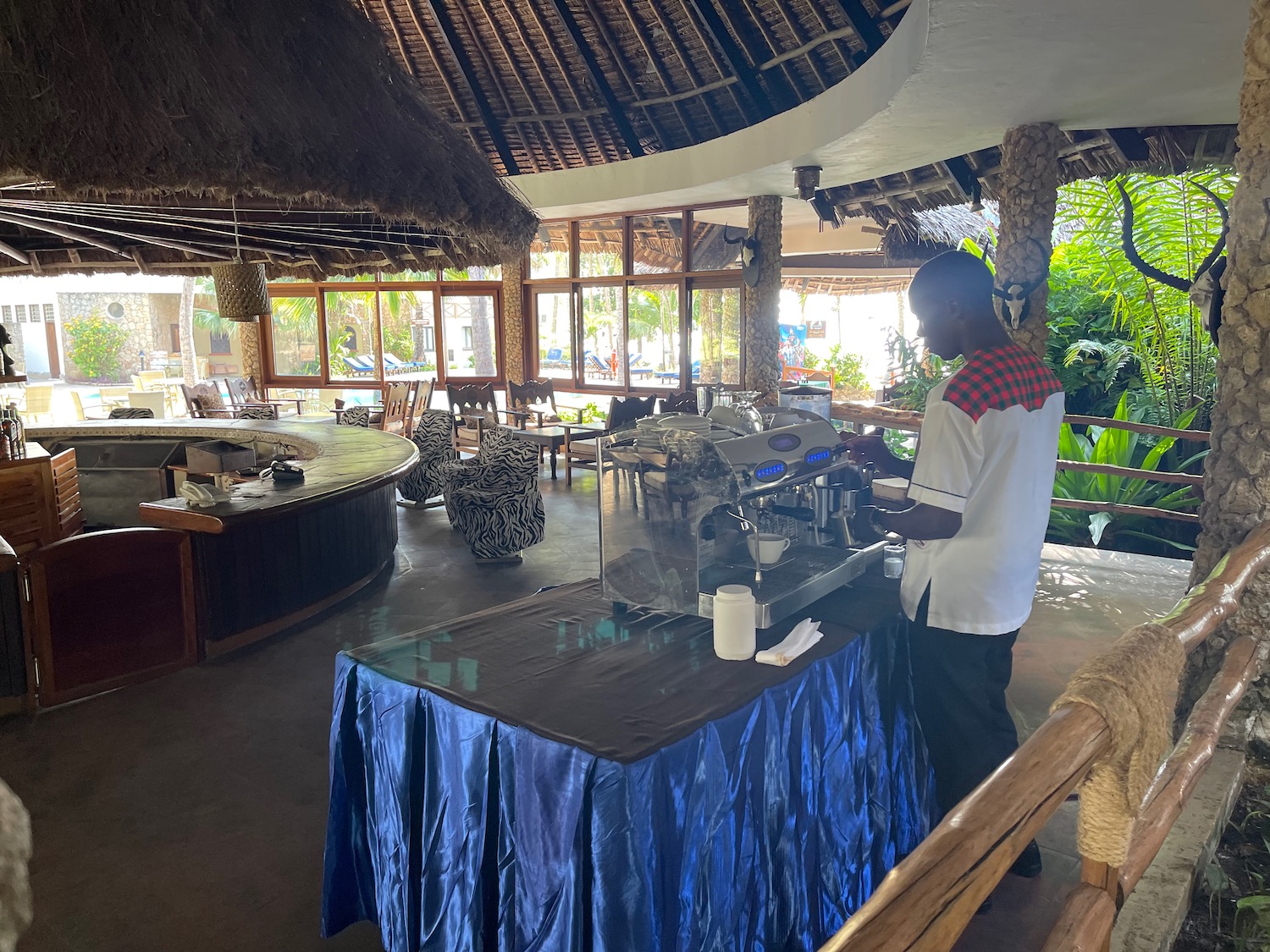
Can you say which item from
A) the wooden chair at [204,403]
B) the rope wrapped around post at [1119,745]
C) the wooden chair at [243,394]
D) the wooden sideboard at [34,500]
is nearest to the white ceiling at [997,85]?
the rope wrapped around post at [1119,745]

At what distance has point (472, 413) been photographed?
964 centimetres

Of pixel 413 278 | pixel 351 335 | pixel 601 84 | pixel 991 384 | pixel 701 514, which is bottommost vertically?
pixel 701 514

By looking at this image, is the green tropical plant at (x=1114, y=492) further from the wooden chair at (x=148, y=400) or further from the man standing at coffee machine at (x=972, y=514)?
the wooden chair at (x=148, y=400)

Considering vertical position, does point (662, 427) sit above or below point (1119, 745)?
above

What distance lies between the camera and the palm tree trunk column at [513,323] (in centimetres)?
1201

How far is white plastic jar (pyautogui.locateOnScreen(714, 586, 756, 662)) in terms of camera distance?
2.09 m

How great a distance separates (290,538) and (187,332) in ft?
57.0

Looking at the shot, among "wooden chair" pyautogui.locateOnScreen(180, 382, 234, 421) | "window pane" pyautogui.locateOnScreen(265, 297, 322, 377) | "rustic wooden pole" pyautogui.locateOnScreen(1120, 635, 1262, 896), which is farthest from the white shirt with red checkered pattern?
"window pane" pyautogui.locateOnScreen(265, 297, 322, 377)

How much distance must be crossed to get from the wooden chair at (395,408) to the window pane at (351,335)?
2.82 metres

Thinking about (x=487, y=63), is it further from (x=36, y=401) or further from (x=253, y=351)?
(x=36, y=401)

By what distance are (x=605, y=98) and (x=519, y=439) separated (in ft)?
16.9

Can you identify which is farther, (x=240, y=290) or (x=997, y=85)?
(x=240, y=290)

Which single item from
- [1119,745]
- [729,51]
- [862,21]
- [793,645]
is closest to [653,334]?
[729,51]

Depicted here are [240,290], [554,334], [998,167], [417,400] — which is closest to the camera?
[240,290]
